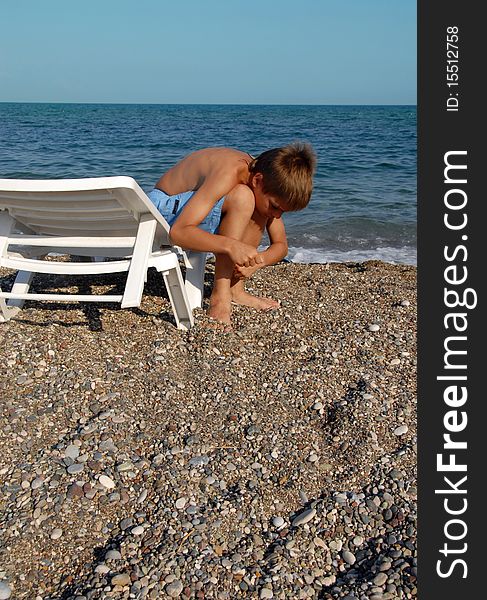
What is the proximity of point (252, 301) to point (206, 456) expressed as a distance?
5.73 feet

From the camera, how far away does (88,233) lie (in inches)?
141

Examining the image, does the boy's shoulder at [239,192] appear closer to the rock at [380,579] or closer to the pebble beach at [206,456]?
the pebble beach at [206,456]

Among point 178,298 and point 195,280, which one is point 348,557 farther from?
point 195,280

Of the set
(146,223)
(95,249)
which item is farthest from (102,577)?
(95,249)

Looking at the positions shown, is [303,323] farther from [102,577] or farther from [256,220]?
[102,577]

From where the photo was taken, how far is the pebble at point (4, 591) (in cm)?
185

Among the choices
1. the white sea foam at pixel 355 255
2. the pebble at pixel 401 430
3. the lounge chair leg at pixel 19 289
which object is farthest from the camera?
the white sea foam at pixel 355 255

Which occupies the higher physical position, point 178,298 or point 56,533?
point 178,298

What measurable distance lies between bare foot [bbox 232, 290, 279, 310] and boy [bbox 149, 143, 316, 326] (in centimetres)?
11

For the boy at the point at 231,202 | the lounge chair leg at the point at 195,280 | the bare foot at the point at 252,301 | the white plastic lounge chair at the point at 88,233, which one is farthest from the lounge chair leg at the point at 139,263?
the bare foot at the point at 252,301

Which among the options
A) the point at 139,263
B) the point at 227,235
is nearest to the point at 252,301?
the point at 227,235

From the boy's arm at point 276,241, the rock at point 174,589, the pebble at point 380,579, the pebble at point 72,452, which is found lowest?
the pebble at point 380,579

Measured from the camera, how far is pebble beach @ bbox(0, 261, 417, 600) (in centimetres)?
197

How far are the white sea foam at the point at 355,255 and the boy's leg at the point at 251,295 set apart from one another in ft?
8.68
